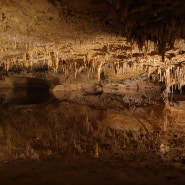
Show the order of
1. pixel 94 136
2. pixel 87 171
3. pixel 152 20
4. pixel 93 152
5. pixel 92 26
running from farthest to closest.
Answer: pixel 94 136 → pixel 92 26 → pixel 93 152 → pixel 152 20 → pixel 87 171

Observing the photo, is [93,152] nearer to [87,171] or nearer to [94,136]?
[87,171]

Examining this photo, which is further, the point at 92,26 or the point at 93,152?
the point at 92,26

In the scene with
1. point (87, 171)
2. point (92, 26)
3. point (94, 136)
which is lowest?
point (87, 171)

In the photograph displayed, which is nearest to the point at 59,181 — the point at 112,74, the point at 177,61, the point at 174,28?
the point at 174,28

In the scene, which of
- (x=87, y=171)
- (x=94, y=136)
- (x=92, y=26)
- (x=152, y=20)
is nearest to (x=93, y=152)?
(x=87, y=171)

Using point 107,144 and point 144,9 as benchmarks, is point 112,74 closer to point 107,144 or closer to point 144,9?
point 107,144

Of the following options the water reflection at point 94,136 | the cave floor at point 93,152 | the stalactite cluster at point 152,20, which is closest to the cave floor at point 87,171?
the cave floor at point 93,152

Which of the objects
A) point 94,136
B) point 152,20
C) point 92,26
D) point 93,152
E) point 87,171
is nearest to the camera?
point 87,171

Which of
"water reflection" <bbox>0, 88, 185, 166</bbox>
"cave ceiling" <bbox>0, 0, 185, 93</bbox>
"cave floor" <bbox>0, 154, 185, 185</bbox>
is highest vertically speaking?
"cave ceiling" <bbox>0, 0, 185, 93</bbox>

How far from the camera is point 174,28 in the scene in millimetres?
4312

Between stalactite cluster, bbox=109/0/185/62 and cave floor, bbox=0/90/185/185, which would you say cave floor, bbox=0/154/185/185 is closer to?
cave floor, bbox=0/90/185/185

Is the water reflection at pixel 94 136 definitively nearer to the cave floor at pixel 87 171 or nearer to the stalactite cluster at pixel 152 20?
the cave floor at pixel 87 171

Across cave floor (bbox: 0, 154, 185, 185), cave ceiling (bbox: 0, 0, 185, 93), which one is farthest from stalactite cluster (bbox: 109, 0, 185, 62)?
cave floor (bbox: 0, 154, 185, 185)

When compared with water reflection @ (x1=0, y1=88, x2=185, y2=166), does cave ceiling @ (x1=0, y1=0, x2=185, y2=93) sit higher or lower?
higher
